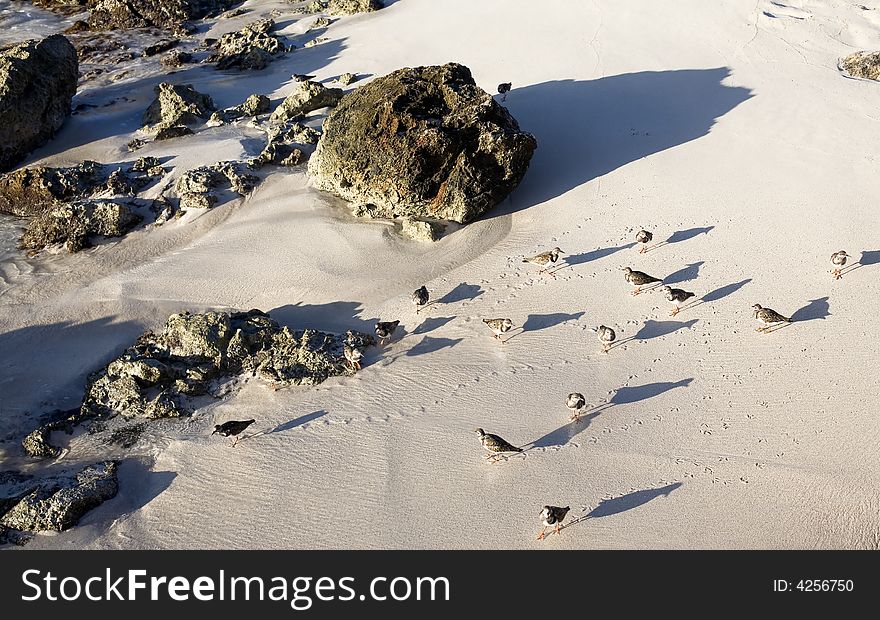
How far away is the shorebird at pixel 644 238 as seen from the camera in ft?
39.7

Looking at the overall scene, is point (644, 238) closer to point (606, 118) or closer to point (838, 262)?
point (838, 262)

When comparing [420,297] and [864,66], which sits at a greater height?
A: [864,66]

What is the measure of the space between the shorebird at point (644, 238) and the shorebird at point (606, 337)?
256 centimetres

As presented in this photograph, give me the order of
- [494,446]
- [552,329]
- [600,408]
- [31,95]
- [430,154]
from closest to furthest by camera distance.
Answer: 1. [494,446]
2. [600,408]
3. [552,329]
4. [430,154]
5. [31,95]

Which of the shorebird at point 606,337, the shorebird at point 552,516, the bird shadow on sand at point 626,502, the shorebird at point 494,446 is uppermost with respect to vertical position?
the shorebird at point 606,337

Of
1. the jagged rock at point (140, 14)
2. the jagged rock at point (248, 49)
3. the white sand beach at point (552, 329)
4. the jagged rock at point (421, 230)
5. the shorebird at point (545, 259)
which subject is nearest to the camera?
the white sand beach at point (552, 329)

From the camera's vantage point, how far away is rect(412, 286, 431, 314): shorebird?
37.2ft

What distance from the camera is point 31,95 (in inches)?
699

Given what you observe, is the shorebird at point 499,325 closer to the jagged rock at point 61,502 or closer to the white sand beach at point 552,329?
the white sand beach at point 552,329

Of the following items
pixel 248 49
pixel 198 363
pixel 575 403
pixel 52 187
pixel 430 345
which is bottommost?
pixel 575 403

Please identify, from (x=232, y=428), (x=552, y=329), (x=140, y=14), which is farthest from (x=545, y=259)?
(x=140, y=14)

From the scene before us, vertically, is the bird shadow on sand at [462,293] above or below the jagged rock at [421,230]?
below

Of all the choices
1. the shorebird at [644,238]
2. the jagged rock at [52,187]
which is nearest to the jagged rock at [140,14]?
the jagged rock at [52,187]

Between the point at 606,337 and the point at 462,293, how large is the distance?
2924mm
